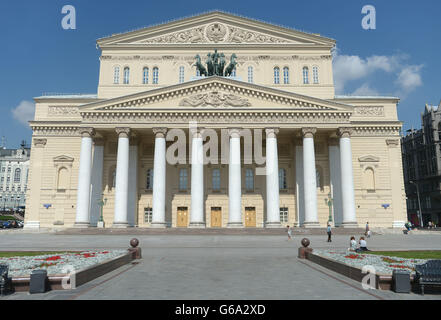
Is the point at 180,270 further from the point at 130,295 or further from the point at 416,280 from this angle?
the point at 416,280

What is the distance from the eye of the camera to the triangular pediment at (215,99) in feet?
141

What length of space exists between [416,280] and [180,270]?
8049 millimetres

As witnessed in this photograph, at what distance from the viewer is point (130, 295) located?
10516 mm

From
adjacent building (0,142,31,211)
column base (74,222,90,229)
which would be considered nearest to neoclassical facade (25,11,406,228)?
column base (74,222,90,229)

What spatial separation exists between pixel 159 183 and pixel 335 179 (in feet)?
65.7

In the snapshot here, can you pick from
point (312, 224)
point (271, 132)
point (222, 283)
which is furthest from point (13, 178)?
point (222, 283)

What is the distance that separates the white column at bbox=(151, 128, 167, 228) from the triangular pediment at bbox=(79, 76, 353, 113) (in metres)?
3.19

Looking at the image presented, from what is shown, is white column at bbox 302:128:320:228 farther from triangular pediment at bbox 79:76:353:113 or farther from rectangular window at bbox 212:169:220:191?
rectangular window at bbox 212:169:220:191

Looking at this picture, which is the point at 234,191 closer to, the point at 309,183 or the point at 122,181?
the point at 309,183

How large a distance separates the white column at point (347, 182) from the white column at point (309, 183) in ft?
10.2

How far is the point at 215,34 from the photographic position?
52938 millimetres

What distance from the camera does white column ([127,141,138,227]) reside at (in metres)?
46.0

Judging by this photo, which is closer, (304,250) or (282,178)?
(304,250)
